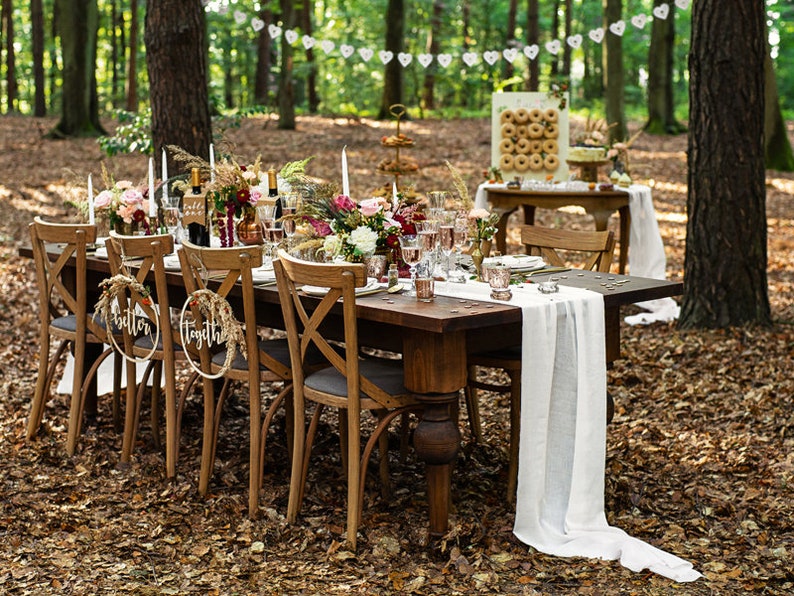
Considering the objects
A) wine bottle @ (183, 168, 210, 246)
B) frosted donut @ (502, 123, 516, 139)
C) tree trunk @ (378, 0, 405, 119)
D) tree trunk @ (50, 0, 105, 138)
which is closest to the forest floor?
wine bottle @ (183, 168, 210, 246)

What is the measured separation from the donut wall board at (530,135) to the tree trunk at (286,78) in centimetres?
863

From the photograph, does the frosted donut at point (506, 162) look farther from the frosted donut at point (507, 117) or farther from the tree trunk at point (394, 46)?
the tree trunk at point (394, 46)

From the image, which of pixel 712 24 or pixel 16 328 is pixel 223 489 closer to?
pixel 16 328

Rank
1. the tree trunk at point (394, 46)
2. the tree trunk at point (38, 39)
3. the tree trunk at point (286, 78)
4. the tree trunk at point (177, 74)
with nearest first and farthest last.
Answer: the tree trunk at point (177, 74), the tree trunk at point (286, 78), the tree trunk at point (394, 46), the tree trunk at point (38, 39)

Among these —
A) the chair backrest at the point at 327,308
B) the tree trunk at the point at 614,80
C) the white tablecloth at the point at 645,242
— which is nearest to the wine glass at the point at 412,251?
the chair backrest at the point at 327,308

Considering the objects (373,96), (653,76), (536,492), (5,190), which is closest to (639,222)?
(536,492)

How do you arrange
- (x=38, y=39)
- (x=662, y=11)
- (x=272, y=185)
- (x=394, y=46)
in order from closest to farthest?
1. (x=272, y=185)
2. (x=662, y=11)
3. (x=394, y=46)
4. (x=38, y=39)

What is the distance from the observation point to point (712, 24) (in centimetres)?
627

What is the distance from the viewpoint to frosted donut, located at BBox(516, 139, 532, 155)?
314 inches

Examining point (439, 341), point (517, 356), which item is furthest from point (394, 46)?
point (439, 341)

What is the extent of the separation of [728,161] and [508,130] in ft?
7.08

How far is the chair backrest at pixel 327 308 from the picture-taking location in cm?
348

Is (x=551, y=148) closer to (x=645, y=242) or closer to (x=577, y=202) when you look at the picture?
(x=577, y=202)

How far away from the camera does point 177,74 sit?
22.8 ft
